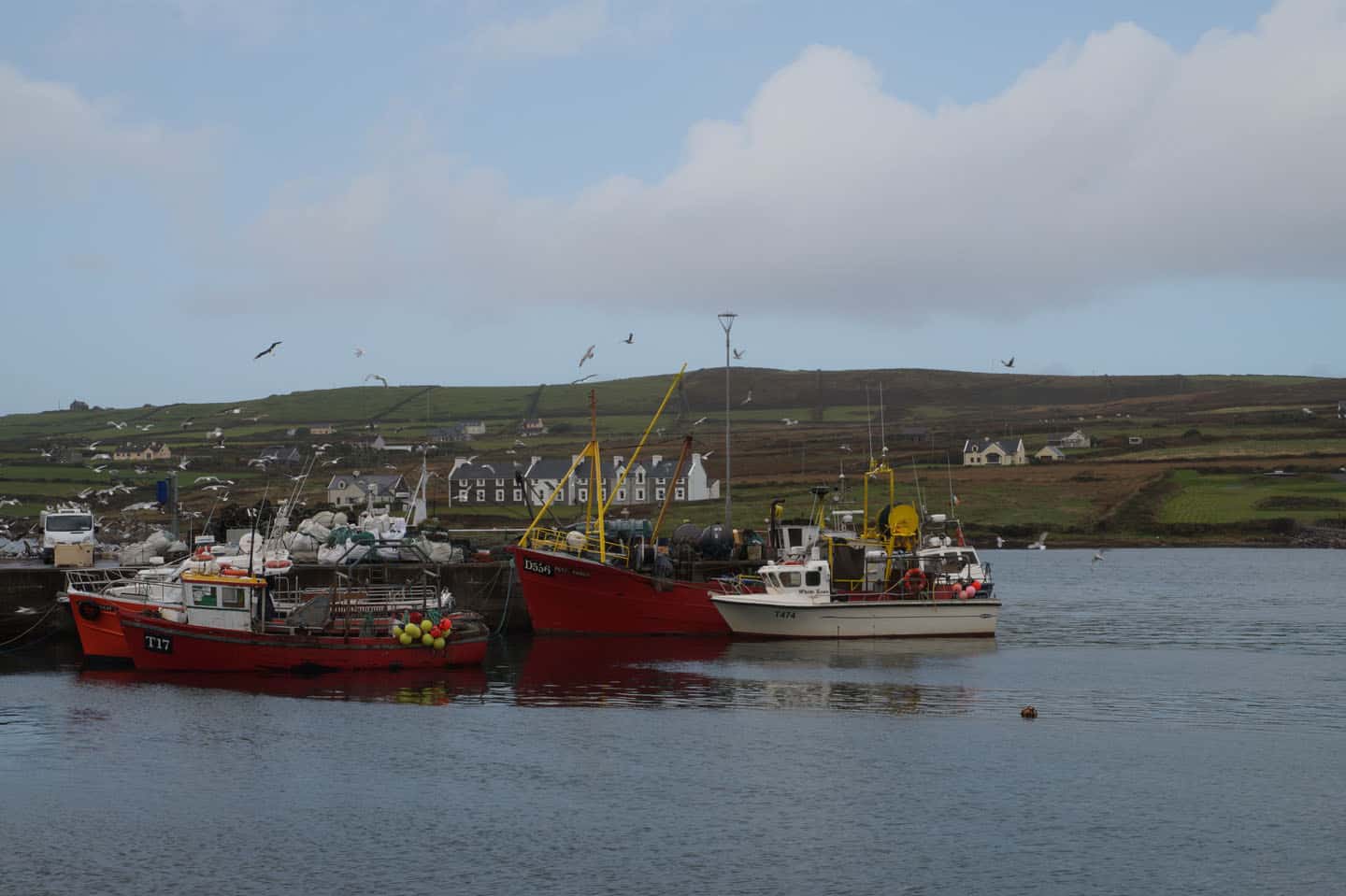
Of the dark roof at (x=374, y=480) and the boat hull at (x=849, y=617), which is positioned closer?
the boat hull at (x=849, y=617)

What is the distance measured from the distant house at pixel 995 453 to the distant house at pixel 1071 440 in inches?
173

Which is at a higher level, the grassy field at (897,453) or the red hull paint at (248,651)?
the grassy field at (897,453)

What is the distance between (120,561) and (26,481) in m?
71.9

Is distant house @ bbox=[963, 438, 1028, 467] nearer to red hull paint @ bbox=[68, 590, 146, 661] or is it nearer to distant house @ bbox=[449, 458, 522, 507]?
distant house @ bbox=[449, 458, 522, 507]

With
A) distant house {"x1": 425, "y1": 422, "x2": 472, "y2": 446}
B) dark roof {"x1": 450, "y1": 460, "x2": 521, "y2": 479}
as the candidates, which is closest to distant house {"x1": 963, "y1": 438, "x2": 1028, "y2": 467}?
dark roof {"x1": 450, "y1": 460, "x2": 521, "y2": 479}

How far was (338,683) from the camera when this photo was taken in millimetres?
37281

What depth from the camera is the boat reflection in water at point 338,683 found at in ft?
117

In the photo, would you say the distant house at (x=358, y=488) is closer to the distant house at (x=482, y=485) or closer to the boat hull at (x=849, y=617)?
the distant house at (x=482, y=485)

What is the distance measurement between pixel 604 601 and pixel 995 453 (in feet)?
353

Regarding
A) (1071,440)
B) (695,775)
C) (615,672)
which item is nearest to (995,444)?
(1071,440)

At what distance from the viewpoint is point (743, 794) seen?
85.7 ft

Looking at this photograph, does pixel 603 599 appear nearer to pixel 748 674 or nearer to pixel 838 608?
pixel 838 608

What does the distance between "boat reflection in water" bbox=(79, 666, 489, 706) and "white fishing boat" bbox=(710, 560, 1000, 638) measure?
1034 centimetres

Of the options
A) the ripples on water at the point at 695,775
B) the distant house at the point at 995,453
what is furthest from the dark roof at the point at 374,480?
the distant house at the point at 995,453
